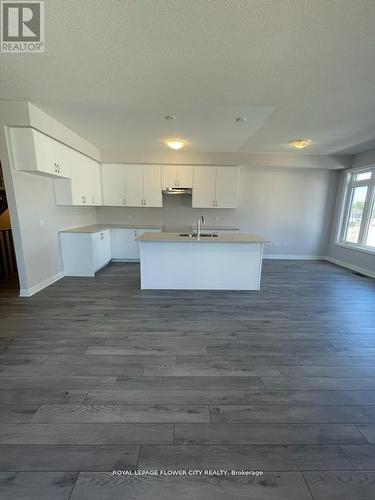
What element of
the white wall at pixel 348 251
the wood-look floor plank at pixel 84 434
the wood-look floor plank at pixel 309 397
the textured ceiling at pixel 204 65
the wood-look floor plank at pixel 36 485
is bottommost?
the wood-look floor plank at pixel 309 397

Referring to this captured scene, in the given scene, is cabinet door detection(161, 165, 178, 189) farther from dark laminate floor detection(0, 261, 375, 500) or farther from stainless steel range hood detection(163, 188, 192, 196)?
dark laminate floor detection(0, 261, 375, 500)

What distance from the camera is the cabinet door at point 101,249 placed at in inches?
175

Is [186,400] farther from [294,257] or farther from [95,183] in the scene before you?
[294,257]

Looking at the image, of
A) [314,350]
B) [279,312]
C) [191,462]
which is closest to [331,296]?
[279,312]

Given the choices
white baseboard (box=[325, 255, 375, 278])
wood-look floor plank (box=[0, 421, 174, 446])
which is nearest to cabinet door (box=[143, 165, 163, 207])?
wood-look floor plank (box=[0, 421, 174, 446])

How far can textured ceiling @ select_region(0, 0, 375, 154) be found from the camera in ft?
4.84

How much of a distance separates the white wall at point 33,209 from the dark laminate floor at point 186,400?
727 millimetres

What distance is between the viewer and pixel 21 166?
3.04 metres

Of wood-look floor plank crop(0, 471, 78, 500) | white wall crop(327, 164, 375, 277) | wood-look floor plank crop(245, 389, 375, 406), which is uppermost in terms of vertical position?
white wall crop(327, 164, 375, 277)

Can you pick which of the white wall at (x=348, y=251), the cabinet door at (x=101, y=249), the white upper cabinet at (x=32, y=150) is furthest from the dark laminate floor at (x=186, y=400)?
the white wall at (x=348, y=251)

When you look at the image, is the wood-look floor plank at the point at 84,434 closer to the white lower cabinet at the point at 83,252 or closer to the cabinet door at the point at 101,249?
the white lower cabinet at the point at 83,252

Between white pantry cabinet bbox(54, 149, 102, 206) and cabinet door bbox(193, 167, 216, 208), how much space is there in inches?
95.3

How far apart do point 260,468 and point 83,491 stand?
0.94 m

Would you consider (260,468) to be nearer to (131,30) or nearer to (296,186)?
(131,30)
